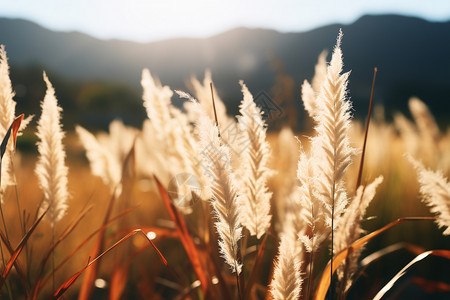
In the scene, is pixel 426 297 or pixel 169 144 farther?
pixel 426 297

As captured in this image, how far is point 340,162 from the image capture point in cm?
77

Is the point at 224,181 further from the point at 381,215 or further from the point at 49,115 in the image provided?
the point at 381,215

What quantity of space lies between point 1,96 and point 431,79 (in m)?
73.8

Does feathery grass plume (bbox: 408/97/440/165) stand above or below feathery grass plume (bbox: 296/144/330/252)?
above

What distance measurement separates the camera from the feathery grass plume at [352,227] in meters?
0.96

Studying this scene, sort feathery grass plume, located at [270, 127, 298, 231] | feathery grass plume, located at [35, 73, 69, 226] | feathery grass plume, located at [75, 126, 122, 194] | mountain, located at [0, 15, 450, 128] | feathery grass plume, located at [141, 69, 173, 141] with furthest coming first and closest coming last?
mountain, located at [0, 15, 450, 128] < feathery grass plume, located at [75, 126, 122, 194] < feathery grass plume, located at [270, 127, 298, 231] < feathery grass plume, located at [141, 69, 173, 141] < feathery grass plume, located at [35, 73, 69, 226]

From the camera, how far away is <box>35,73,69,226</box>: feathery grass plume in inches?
41.4

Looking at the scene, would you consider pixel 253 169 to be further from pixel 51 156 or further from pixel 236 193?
pixel 51 156

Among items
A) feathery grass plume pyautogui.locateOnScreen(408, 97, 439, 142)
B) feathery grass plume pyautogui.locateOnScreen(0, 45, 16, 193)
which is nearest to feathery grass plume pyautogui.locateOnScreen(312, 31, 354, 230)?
feathery grass plume pyautogui.locateOnScreen(0, 45, 16, 193)

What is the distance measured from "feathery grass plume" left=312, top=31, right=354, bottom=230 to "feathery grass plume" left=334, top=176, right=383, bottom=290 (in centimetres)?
20

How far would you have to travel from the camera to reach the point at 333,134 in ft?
2.49

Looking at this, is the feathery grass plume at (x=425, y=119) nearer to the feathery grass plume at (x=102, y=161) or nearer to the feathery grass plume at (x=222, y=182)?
the feathery grass plume at (x=102, y=161)

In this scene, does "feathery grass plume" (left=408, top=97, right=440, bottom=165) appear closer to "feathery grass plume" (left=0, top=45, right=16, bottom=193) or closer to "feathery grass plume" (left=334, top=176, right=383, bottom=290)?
"feathery grass plume" (left=334, top=176, right=383, bottom=290)

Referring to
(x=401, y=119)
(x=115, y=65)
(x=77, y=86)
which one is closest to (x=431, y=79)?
(x=115, y=65)
